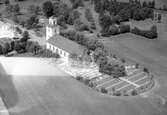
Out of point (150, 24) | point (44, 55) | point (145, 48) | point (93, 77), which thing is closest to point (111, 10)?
point (150, 24)

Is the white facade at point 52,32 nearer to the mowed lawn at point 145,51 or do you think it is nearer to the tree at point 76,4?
the mowed lawn at point 145,51

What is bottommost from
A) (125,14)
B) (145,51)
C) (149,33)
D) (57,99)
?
(57,99)

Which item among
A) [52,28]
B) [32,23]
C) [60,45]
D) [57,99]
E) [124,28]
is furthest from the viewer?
[32,23]

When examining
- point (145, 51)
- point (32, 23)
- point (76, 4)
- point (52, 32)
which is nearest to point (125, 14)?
A: point (76, 4)

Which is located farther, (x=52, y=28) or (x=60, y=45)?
(x=52, y=28)

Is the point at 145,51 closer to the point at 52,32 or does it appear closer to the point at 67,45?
the point at 67,45

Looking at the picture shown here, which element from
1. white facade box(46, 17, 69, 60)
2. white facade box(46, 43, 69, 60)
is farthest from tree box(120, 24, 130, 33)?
white facade box(46, 43, 69, 60)

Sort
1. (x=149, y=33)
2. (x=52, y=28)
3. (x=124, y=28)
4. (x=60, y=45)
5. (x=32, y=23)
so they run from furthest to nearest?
(x=32, y=23)
(x=124, y=28)
(x=149, y=33)
(x=52, y=28)
(x=60, y=45)

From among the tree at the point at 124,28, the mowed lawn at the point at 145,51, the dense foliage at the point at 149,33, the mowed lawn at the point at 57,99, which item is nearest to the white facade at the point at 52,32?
the mowed lawn at the point at 57,99
